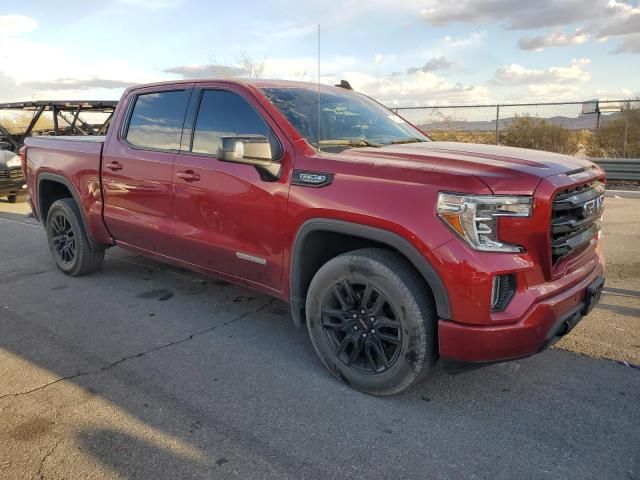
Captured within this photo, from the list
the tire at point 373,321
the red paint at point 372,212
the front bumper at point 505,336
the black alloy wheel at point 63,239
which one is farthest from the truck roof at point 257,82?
the front bumper at point 505,336

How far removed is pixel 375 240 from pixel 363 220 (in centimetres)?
13

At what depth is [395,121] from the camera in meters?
4.61

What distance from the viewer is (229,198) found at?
387 centimetres

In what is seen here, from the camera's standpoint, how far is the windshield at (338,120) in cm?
377

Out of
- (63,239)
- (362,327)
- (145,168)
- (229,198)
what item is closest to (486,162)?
(362,327)

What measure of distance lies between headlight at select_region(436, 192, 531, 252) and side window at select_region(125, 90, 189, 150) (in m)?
2.47

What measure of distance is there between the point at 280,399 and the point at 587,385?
189 centimetres

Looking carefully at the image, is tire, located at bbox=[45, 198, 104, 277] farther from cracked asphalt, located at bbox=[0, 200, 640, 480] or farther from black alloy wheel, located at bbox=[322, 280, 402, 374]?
black alloy wheel, located at bbox=[322, 280, 402, 374]

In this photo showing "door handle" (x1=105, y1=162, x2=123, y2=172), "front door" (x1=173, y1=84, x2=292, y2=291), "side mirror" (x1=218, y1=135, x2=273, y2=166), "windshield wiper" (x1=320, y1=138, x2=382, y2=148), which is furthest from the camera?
Answer: "door handle" (x1=105, y1=162, x2=123, y2=172)

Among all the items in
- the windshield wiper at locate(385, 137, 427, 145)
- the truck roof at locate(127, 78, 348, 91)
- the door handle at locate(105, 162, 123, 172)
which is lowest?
the door handle at locate(105, 162, 123, 172)

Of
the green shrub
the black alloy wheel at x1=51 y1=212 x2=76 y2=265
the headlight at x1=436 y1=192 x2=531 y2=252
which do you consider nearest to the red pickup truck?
the headlight at x1=436 y1=192 x2=531 y2=252

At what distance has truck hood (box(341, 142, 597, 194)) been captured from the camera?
111 inches

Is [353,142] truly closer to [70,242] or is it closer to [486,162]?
[486,162]

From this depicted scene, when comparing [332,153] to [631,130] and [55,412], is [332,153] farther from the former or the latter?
[631,130]
